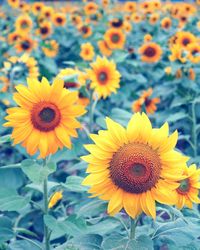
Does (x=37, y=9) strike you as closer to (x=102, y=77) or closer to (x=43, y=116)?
(x=102, y=77)

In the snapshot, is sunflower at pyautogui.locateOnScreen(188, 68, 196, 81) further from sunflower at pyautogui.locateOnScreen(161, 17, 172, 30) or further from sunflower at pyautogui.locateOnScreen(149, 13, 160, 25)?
sunflower at pyautogui.locateOnScreen(149, 13, 160, 25)

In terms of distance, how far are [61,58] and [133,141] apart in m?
4.67

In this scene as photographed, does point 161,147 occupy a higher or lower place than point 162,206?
higher

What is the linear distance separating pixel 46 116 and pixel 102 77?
1.50 meters

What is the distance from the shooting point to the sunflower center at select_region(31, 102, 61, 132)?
195cm

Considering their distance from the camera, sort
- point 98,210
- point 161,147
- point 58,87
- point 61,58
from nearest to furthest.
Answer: point 161,147 < point 98,210 < point 58,87 < point 61,58

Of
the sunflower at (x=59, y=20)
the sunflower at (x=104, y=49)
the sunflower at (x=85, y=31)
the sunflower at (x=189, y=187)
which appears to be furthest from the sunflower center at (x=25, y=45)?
the sunflower at (x=189, y=187)

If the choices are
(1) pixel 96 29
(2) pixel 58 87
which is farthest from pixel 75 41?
(2) pixel 58 87

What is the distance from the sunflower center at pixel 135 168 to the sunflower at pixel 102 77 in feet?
5.25

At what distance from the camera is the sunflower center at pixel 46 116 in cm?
195

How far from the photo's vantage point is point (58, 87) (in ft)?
6.30

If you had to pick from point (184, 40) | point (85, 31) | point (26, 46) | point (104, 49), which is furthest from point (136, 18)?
point (184, 40)

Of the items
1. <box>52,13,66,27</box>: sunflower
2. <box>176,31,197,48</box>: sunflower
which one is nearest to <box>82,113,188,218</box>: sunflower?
<box>176,31,197,48</box>: sunflower

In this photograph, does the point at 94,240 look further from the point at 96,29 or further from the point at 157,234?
the point at 96,29
